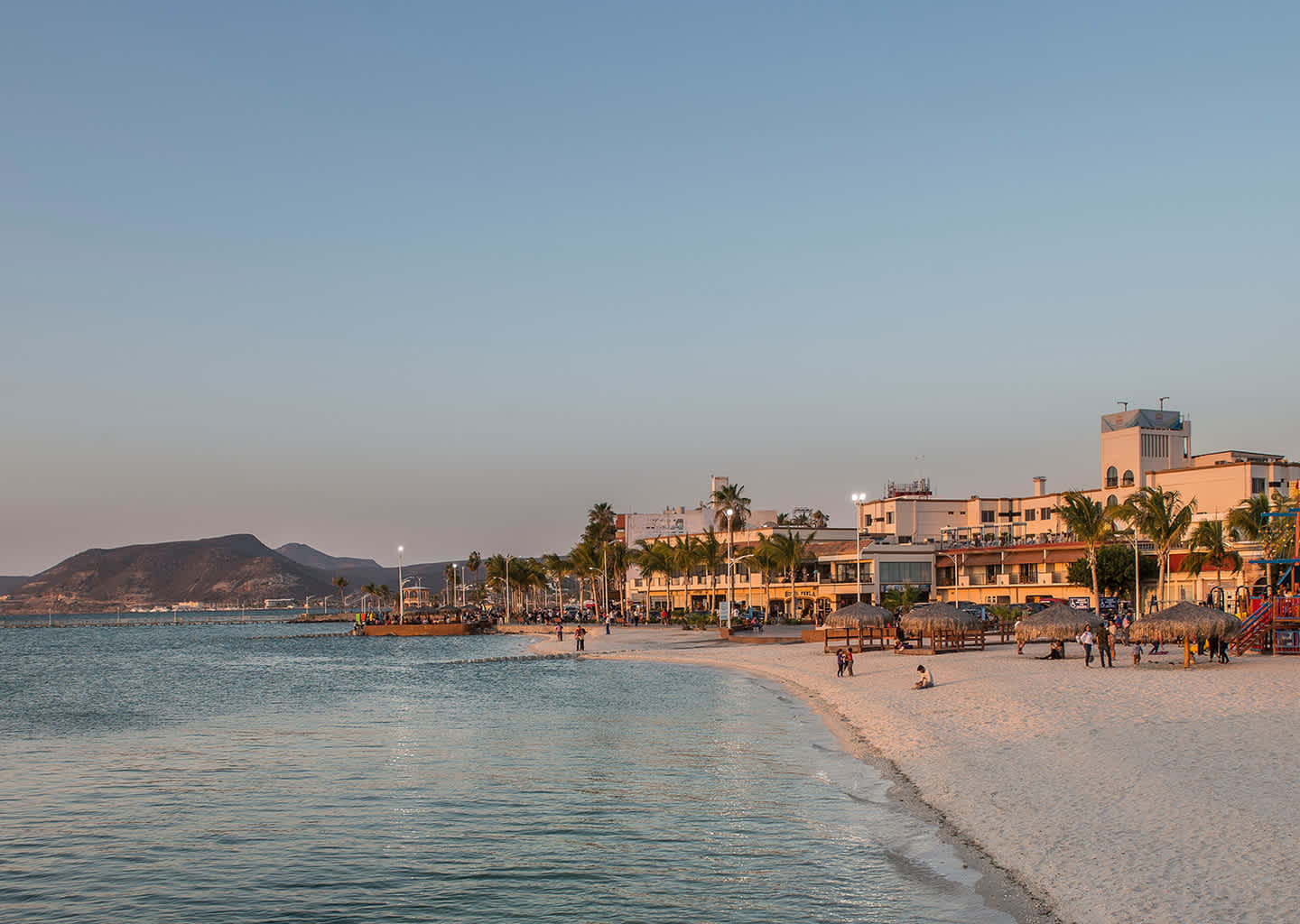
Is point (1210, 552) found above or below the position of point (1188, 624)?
above

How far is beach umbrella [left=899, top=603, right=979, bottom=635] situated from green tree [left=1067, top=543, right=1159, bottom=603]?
Answer: 36830 millimetres

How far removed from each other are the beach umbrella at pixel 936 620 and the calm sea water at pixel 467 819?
44.0 feet

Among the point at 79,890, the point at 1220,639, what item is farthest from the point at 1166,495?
the point at 79,890

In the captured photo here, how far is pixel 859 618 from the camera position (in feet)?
191

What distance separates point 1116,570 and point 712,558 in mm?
42322

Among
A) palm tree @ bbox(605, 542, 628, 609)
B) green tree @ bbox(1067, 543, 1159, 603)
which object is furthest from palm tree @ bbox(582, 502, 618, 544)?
green tree @ bbox(1067, 543, 1159, 603)

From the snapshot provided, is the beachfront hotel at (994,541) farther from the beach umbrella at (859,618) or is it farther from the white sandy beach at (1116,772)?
the white sandy beach at (1116,772)

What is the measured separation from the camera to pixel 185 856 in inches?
774

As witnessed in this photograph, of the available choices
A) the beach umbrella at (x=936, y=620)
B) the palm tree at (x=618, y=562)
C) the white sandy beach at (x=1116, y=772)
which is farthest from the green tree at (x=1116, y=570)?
the palm tree at (x=618, y=562)

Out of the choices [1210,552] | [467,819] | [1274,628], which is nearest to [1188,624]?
[1274,628]

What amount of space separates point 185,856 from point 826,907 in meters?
11.5

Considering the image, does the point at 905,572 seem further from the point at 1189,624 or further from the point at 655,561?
the point at 1189,624

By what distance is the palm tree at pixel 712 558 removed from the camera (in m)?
117

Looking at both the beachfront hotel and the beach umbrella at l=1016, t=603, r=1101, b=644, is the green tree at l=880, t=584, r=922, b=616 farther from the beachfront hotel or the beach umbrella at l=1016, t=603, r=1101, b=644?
the beach umbrella at l=1016, t=603, r=1101, b=644
